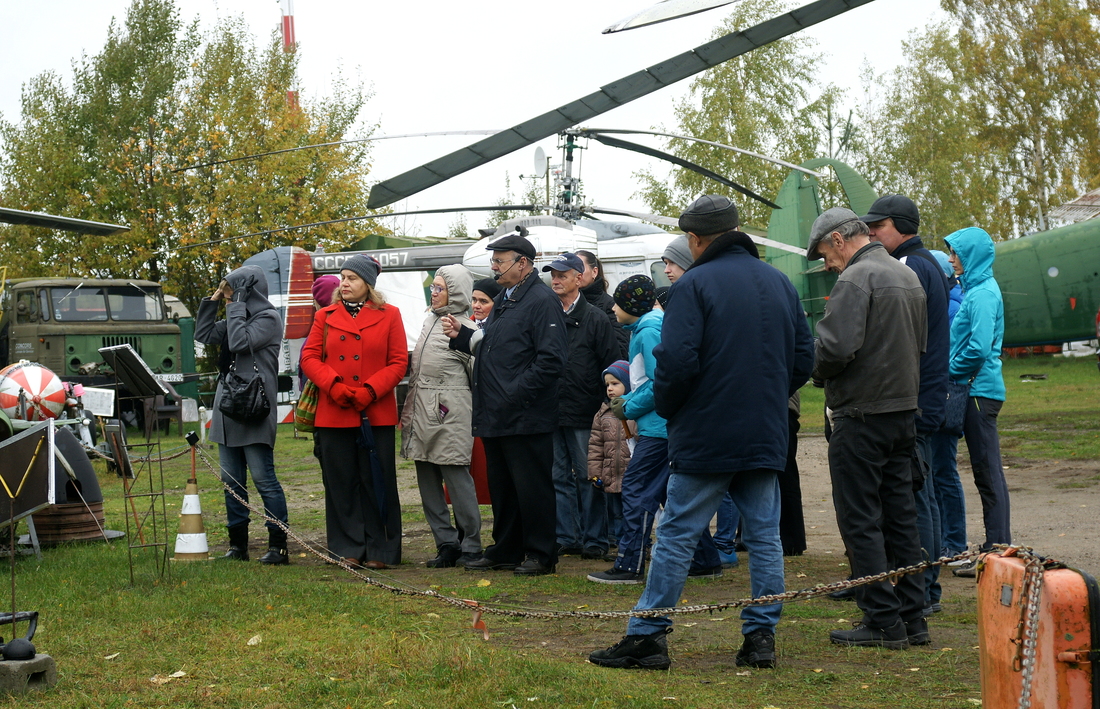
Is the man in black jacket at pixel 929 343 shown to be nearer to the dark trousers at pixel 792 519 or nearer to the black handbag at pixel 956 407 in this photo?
the black handbag at pixel 956 407

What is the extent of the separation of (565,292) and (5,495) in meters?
3.75

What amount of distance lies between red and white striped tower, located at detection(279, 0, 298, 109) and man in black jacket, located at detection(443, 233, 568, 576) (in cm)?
2744

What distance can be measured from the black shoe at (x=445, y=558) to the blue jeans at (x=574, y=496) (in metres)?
0.81

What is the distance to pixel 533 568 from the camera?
22.0 ft

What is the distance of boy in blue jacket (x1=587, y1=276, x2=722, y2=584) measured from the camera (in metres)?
6.17

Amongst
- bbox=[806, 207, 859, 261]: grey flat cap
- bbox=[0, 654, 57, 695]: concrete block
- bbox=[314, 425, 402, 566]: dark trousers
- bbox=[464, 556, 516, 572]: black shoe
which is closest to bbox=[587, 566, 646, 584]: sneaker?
bbox=[464, 556, 516, 572]: black shoe

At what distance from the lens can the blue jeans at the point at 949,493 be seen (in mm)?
6148

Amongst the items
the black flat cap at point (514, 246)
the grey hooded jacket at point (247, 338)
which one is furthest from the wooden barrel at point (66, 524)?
the black flat cap at point (514, 246)

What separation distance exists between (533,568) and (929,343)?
2.78 metres

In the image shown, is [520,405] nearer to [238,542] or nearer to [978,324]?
[238,542]

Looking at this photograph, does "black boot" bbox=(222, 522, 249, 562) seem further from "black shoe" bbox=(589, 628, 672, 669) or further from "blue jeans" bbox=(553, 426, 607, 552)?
"black shoe" bbox=(589, 628, 672, 669)

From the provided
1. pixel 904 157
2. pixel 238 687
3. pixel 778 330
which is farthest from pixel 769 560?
pixel 904 157

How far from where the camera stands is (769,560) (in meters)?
4.43

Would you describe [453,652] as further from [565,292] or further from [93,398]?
[93,398]
